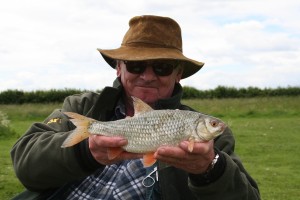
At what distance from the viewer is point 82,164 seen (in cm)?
385

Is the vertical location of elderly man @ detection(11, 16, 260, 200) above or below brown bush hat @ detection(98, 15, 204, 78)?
below

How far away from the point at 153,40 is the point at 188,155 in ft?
5.06

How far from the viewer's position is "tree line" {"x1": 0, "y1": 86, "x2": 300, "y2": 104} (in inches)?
1726

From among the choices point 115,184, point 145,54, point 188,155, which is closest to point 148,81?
point 145,54

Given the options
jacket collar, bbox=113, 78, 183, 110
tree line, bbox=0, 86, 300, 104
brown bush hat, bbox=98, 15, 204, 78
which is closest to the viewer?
jacket collar, bbox=113, 78, 183, 110

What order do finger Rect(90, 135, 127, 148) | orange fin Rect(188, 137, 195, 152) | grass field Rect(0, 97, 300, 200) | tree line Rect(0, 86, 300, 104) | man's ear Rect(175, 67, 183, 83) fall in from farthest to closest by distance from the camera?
tree line Rect(0, 86, 300, 104)
grass field Rect(0, 97, 300, 200)
man's ear Rect(175, 67, 183, 83)
finger Rect(90, 135, 127, 148)
orange fin Rect(188, 137, 195, 152)

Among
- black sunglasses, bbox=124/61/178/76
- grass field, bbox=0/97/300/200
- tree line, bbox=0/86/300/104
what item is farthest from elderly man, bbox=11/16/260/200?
tree line, bbox=0/86/300/104

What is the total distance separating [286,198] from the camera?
8.66 metres

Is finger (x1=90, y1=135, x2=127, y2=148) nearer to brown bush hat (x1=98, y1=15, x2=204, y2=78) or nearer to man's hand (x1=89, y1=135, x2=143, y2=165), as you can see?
man's hand (x1=89, y1=135, x2=143, y2=165)

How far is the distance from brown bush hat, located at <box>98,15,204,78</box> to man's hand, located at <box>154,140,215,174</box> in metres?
1.17

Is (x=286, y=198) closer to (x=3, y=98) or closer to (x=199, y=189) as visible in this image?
(x=199, y=189)

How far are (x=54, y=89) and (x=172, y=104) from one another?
43.0 metres

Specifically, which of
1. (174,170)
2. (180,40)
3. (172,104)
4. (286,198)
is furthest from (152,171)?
(286,198)

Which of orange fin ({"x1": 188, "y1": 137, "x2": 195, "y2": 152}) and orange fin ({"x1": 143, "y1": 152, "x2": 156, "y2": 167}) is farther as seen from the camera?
orange fin ({"x1": 143, "y1": 152, "x2": 156, "y2": 167})
